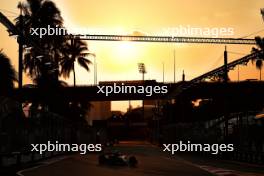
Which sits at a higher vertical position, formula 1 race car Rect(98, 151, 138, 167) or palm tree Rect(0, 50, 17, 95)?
palm tree Rect(0, 50, 17, 95)

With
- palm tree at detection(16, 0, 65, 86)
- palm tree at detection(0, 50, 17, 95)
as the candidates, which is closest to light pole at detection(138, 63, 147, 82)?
palm tree at detection(16, 0, 65, 86)

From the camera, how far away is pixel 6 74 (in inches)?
1750

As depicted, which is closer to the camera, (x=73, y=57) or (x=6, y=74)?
(x=6, y=74)

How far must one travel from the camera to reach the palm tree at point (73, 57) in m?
85.4

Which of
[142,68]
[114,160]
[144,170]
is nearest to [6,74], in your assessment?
[114,160]

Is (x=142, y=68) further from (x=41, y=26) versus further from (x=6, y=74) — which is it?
(x=6, y=74)

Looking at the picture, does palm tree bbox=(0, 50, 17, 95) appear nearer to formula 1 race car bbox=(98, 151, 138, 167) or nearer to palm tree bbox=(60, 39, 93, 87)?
formula 1 race car bbox=(98, 151, 138, 167)

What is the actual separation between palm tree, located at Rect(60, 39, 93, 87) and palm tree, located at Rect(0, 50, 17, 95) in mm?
36989

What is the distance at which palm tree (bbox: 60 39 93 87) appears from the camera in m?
85.4

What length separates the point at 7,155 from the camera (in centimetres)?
2998

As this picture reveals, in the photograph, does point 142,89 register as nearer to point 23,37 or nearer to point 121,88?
point 121,88

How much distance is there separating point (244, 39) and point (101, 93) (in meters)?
24.8

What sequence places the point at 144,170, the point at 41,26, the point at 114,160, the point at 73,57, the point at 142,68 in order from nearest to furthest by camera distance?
1. the point at 144,170
2. the point at 114,160
3. the point at 41,26
4. the point at 73,57
5. the point at 142,68

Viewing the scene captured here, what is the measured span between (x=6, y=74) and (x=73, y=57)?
43052mm
